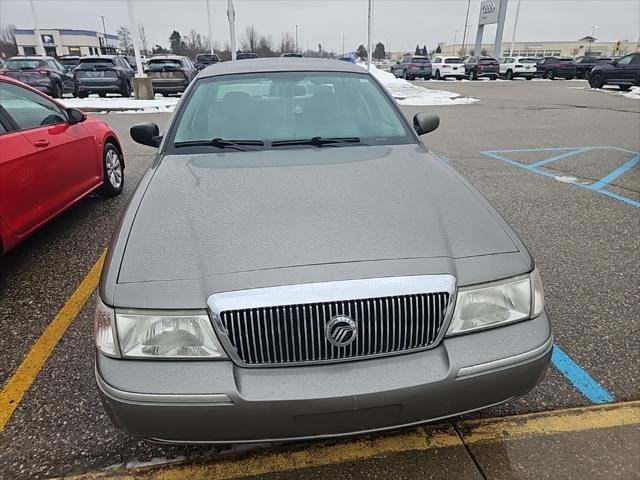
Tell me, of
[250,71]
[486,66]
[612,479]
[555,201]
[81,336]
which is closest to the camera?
[612,479]

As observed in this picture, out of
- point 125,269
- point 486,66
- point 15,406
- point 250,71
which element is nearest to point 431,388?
point 125,269

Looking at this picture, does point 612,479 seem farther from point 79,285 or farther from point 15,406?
point 79,285

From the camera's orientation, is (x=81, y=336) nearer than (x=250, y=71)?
Yes

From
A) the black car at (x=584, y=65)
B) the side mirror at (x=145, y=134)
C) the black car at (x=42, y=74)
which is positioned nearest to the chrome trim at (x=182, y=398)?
the side mirror at (x=145, y=134)

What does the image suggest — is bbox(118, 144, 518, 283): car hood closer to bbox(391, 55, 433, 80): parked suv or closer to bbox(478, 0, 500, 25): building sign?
bbox(391, 55, 433, 80): parked suv

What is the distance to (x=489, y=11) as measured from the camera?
43.0 m

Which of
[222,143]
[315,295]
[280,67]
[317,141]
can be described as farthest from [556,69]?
[315,295]

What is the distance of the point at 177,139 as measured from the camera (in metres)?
2.95

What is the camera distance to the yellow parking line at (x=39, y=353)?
90.2 inches

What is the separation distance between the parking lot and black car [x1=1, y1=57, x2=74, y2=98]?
40.6 ft

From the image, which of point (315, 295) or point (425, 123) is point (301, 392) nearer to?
point (315, 295)

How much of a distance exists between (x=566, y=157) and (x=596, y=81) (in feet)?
63.8

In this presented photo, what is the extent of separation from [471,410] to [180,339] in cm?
114

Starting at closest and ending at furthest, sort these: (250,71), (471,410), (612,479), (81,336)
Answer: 1. (471,410)
2. (612,479)
3. (81,336)
4. (250,71)
